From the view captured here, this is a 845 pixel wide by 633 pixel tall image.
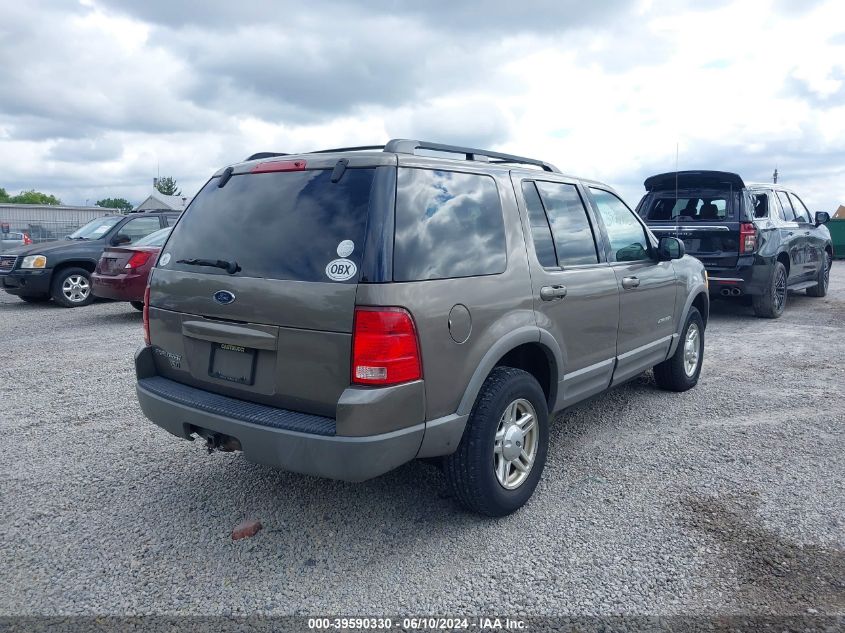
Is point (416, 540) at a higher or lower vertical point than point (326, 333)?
lower

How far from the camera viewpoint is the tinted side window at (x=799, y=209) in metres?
10.9

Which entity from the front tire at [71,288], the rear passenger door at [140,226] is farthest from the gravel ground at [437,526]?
the rear passenger door at [140,226]

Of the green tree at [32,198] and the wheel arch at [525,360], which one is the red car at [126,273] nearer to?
the wheel arch at [525,360]

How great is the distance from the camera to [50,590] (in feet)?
9.44

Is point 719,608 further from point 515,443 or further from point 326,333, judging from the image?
point 326,333

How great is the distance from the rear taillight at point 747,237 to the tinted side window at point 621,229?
461 cm

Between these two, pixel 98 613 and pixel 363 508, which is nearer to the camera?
pixel 98 613

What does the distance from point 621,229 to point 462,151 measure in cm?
170

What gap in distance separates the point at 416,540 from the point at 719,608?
140 centimetres

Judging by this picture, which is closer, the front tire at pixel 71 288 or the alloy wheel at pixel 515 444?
the alloy wheel at pixel 515 444

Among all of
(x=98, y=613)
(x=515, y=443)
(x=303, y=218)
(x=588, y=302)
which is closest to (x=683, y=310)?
(x=588, y=302)

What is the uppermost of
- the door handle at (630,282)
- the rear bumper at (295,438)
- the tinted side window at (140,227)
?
the tinted side window at (140,227)

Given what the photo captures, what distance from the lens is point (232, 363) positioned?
10.6 ft

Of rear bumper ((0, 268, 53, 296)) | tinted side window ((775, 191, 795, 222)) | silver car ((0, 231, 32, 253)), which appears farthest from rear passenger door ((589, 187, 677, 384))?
silver car ((0, 231, 32, 253))
